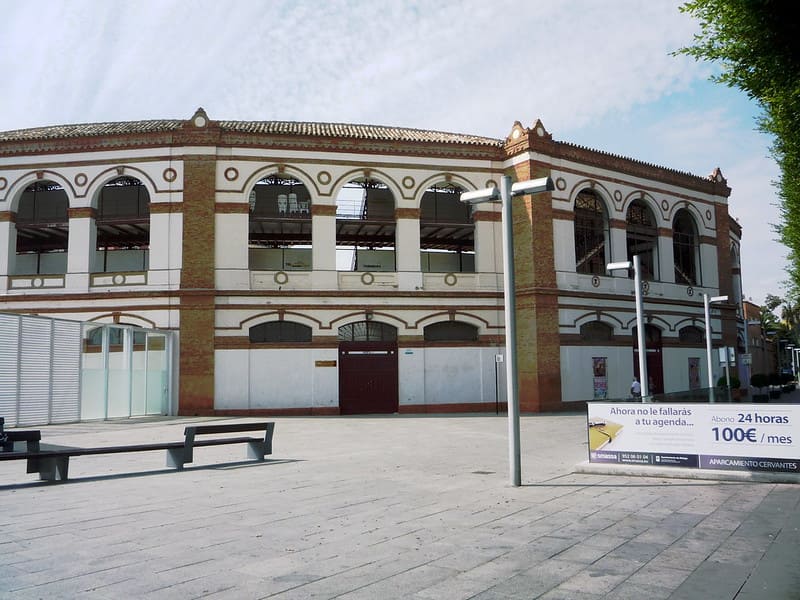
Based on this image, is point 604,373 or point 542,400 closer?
point 542,400

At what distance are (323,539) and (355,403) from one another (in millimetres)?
20089

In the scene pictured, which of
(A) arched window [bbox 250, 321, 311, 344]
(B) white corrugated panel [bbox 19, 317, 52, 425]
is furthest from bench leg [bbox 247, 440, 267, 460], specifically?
(A) arched window [bbox 250, 321, 311, 344]

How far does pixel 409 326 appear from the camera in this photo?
1073 inches

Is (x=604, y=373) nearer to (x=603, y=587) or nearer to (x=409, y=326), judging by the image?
(x=409, y=326)

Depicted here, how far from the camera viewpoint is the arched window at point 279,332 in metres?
26.3

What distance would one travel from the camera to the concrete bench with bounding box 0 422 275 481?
1011 centimetres

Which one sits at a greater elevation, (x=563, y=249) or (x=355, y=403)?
(x=563, y=249)

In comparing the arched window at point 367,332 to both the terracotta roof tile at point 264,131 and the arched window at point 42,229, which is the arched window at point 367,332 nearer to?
the terracotta roof tile at point 264,131

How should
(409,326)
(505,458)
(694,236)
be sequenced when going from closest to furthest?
(505,458) → (409,326) → (694,236)

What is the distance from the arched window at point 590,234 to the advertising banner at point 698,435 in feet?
60.3

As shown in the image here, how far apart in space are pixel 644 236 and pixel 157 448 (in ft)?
88.9

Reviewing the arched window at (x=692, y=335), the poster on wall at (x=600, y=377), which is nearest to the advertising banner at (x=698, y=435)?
the poster on wall at (x=600, y=377)

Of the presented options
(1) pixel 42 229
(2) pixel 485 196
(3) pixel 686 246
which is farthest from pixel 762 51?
(1) pixel 42 229

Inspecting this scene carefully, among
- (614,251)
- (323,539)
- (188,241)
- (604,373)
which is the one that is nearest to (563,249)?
(614,251)
